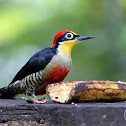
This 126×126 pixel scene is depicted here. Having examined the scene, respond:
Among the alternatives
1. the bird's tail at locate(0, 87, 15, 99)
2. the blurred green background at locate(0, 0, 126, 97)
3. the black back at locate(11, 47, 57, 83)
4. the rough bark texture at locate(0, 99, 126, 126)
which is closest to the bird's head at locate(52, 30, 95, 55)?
the black back at locate(11, 47, 57, 83)

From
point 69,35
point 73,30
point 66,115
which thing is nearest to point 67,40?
point 69,35

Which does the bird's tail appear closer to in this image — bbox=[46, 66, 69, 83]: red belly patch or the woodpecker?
the woodpecker

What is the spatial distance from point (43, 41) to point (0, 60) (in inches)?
67.8

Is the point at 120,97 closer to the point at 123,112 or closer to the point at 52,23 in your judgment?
the point at 123,112

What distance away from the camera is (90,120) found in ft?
Answer: 10.4

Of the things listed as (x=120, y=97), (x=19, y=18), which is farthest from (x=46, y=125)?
(x=19, y=18)

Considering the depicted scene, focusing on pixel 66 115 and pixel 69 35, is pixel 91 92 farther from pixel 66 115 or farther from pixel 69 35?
pixel 69 35

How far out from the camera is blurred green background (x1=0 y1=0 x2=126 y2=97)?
10.5 metres

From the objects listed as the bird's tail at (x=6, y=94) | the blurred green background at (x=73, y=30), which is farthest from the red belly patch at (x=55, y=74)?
the blurred green background at (x=73, y=30)

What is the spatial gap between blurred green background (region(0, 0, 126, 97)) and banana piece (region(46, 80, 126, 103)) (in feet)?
22.0

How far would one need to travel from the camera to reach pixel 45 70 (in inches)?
172

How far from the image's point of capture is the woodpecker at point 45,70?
173 inches

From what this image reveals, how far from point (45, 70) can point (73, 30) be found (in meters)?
6.40

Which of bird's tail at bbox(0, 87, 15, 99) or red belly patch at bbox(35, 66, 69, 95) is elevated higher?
red belly patch at bbox(35, 66, 69, 95)
